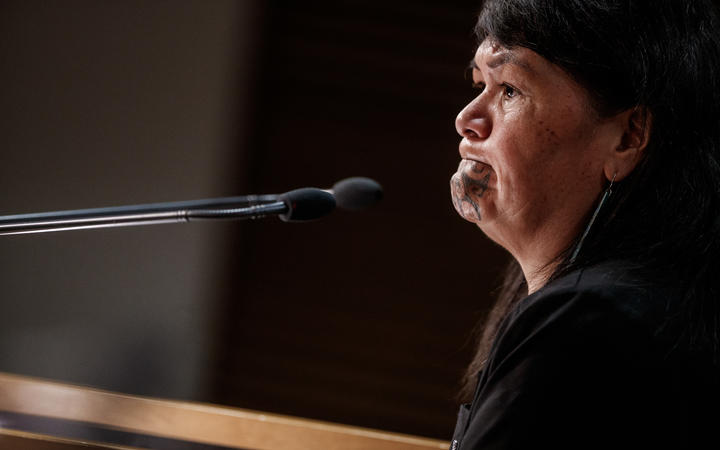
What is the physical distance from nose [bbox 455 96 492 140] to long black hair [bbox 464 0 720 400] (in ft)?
0.44

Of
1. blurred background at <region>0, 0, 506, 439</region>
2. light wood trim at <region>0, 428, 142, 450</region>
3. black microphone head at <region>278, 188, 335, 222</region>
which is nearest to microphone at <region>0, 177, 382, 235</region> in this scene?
black microphone head at <region>278, 188, 335, 222</region>

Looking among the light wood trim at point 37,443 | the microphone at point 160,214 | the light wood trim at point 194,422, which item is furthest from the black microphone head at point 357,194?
the light wood trim at point 37,443

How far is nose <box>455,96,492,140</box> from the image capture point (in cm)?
118

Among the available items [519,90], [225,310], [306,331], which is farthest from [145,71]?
[519,90]

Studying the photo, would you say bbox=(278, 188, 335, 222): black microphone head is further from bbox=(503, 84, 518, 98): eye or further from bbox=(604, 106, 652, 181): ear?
bbox=(604, 106, 652, 181): ear

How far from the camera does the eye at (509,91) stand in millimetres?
1153

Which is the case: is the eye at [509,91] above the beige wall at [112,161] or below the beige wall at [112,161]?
above

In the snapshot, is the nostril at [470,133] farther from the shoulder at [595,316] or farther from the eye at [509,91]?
the shoulder at [595,316]

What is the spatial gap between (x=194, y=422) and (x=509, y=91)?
2.99 feet

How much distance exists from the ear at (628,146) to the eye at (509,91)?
16 centimetres

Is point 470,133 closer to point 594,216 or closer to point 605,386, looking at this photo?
point 594,216

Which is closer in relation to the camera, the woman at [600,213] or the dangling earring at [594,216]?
the woman at [600,213]

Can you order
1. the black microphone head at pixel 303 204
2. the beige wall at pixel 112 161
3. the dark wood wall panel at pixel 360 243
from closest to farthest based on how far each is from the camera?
the black microphone head at pixel 303 204 < the beige wall at pixel 112 161 < the dark wood wall panel at pixel 360 243

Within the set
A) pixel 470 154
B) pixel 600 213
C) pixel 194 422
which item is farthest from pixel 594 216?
pixel 194 422
